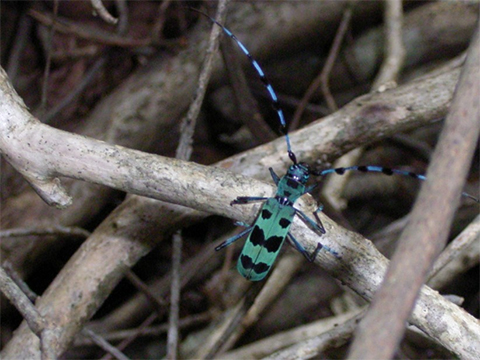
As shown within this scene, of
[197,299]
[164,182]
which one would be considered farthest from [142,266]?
[164,182]

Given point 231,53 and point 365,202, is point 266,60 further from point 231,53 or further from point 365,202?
point 365,202

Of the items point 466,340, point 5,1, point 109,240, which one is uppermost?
point 5,1

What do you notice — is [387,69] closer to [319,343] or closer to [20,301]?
[319,343]

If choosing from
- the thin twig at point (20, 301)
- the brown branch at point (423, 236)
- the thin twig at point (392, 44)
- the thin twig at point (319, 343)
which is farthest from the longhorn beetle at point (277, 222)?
the thin twig at point (392, 44)

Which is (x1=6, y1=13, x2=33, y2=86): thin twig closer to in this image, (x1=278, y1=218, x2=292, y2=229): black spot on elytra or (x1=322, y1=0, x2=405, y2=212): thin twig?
(x1=322, y1=0, x2=405, y2=212): thin twig

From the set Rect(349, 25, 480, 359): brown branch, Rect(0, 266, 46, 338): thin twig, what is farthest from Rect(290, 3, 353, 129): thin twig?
Rect(349, 25, 480, 359): brown branch

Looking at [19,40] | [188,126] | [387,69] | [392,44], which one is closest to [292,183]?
[188,126]
